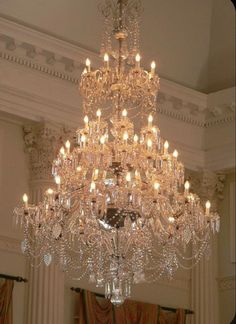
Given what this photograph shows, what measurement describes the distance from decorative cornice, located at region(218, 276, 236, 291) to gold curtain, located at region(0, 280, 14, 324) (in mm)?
3810

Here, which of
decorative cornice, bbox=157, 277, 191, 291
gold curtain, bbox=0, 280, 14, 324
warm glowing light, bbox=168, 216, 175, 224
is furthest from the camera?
decorative cornice, bbox=157, 277, 191, 291

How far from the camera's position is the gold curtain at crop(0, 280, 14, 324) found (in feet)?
41.9

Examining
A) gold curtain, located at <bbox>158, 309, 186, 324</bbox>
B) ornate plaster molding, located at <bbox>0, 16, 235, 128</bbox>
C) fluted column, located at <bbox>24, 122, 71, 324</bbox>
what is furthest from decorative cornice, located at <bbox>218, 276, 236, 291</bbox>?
fluted column, located at <bbox>24, 122, 71, 324</bbox>

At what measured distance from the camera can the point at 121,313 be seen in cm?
1415

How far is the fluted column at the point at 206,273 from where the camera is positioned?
15.1 metres

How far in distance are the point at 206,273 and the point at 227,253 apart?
1.52ft

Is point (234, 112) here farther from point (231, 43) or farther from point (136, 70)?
point (136, 70)

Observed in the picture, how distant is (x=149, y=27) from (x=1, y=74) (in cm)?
262

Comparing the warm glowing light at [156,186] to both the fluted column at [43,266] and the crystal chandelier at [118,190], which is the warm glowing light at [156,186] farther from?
the fluted column at [43,266]

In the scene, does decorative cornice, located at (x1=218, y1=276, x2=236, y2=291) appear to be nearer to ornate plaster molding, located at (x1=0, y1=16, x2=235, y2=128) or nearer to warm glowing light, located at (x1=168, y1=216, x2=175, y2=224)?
ornate plaster molding, located at (x1=0, y1=16, x2=235, y2=128)

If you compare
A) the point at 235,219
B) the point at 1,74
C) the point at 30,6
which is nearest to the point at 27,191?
the point at 1,74

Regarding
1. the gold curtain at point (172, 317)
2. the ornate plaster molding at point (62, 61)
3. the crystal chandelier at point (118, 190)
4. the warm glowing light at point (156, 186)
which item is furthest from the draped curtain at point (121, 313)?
the warm glowing light at point (156, 186)

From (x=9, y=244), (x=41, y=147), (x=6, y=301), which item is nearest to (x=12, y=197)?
(x=9, y=244)

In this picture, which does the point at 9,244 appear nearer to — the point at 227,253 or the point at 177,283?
the point at 177,283
